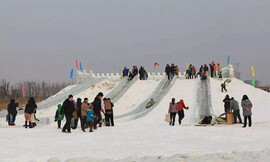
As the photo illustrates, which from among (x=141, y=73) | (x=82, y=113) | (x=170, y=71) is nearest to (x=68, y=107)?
(x=82, y=113)

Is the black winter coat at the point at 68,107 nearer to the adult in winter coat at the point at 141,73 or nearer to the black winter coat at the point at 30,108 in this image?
the black winter coat at the point at 30,108

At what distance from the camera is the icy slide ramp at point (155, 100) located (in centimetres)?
2234

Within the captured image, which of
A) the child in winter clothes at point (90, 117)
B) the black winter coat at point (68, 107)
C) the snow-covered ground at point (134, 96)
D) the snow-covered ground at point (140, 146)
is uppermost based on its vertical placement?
the snow-covered ground at point (134, 96)

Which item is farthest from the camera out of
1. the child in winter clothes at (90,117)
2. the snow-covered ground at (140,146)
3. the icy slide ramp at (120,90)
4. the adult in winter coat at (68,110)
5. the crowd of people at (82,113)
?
the icy slide ramp at (120,90)

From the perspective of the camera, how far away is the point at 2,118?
25125mm

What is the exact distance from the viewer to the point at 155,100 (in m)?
27.2

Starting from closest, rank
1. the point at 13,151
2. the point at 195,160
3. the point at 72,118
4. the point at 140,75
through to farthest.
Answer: the point at 195,160 < the point at 13,151 < the point at 72,118 < the point at 140,75

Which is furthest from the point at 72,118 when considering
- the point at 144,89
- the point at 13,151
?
the point at 144,89

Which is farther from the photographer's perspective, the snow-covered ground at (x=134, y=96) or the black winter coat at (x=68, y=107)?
the snow-covered ground at (x=134, y=96)

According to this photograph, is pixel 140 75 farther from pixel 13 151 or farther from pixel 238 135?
pixel 13 151

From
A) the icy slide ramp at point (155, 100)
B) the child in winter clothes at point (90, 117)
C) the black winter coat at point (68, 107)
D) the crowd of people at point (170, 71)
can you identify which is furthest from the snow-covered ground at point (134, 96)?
the black winter coat at point (68, 107)

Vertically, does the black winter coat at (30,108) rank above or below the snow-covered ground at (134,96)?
below

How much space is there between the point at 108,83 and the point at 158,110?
13.5m

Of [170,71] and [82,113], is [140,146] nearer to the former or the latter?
[82,113]
